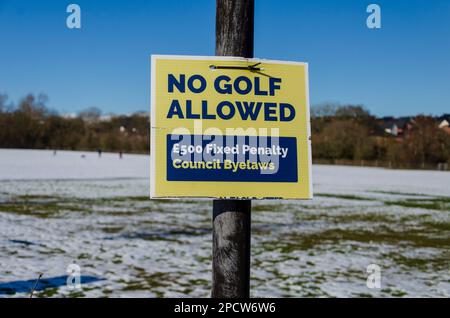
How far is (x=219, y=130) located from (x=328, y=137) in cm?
8338

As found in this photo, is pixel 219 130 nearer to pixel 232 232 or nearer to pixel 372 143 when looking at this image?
pixel 232 232

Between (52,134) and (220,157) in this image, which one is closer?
(220,157)

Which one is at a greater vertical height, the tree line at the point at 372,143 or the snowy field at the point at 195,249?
the tree line at the point at 372,143

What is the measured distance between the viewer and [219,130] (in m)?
2.15

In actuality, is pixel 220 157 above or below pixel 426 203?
above

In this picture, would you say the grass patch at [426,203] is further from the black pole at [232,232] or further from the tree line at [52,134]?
the tree line at [52,134]

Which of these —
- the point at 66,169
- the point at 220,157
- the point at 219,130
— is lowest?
the point at 66,169

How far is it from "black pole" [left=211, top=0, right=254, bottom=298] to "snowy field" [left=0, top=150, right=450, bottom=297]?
5.06m

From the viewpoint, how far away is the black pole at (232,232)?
86.4 inches

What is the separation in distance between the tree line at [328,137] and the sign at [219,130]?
60.4 metres

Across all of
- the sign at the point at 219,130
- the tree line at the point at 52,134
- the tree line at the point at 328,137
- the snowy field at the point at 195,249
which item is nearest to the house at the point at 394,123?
the tree line at the point at 328,137

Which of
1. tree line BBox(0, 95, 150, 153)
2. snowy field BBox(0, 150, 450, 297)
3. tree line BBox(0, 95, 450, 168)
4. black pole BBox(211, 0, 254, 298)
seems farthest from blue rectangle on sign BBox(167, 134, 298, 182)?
tree line BBox(0, 95, 150, 153)

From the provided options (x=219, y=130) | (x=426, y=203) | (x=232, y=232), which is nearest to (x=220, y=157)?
(x=219, y=130)
